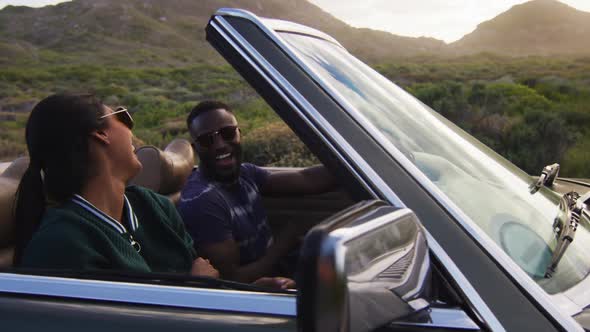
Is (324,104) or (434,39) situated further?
(434,39)

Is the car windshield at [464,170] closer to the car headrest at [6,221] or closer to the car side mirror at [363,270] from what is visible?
the car side mirror at [363,270]

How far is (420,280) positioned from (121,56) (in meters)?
60.9

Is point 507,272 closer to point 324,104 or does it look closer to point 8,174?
point 324,104

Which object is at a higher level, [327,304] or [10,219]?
[327,304]

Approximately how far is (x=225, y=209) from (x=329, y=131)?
131 centimetres

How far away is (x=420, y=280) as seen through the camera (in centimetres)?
117

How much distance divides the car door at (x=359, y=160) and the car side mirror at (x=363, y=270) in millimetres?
116

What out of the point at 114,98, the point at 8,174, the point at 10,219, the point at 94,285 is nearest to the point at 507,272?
the point at 94,285

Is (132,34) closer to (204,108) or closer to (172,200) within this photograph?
(172,200)

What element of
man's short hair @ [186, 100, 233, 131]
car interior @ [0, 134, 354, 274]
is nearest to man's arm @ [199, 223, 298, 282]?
car interior @ [0, 134, 354, 274]

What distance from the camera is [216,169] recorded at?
2.75 metres

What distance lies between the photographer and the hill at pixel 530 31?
76.7 m

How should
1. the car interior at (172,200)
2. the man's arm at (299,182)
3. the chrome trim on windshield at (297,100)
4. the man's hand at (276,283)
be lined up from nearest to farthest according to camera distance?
the chrome trim on windshield at (297,100), the car interior at (172,200), the man's hand at (276,283), the man's arm at (299,182)

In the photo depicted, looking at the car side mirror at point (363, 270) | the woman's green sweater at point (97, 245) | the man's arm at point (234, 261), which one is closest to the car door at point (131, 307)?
the woman's green sweater at point (97, 245)
